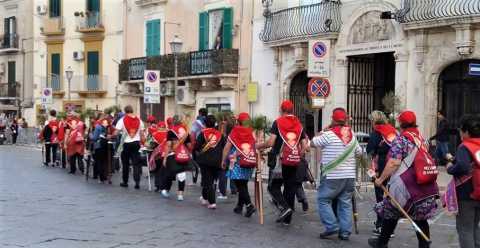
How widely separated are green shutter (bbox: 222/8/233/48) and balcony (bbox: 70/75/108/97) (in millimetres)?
9960

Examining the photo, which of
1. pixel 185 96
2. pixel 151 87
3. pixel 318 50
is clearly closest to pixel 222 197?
pixel 318 50

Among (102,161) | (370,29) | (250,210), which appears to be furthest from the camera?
(370,29)

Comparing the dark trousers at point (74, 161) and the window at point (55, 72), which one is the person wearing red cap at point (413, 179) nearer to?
the dark trousers at point (74, 161)

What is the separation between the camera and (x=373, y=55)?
2242 centimetres

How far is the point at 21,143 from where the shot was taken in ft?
121

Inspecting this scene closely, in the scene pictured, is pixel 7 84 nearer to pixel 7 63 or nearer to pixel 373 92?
pixel 7 63

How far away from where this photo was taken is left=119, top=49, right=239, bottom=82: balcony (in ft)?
87.5

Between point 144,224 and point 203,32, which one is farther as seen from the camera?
point 203,32

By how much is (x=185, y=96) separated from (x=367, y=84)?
29.9ft

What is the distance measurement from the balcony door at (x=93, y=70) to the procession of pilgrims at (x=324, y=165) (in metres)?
19.1

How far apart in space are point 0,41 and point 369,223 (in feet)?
123

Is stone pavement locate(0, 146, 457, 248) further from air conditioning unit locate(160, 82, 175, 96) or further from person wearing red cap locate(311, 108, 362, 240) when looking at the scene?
air conditioning unit locate(160, 82, 175, 96)

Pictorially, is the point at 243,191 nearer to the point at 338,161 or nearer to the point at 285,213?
the point at 285,213

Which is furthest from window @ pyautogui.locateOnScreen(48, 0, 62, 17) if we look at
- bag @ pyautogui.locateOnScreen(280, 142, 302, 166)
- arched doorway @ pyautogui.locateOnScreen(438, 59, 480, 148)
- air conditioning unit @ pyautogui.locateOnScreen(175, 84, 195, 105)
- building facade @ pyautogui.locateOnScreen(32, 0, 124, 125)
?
bag @ pyautogui.locateOnScreen(280, 142, 302, 166)
